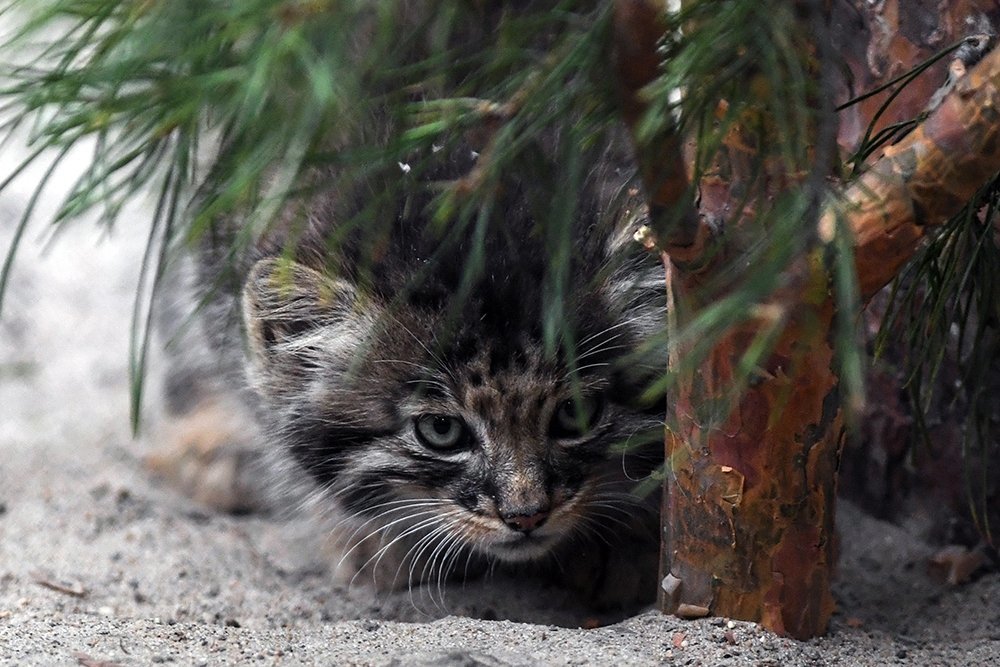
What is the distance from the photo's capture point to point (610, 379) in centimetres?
275

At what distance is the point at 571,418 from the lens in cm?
275

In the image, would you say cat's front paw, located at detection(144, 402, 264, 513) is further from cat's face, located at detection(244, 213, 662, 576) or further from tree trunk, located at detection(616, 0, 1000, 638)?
tree trunk, located at detection(616, 0, 1000, 638)

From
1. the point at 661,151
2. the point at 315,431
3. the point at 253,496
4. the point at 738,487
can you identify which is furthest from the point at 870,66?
the point at 253,496

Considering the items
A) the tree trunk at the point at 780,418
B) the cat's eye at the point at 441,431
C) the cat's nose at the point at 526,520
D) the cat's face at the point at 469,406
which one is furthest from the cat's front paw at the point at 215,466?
the tree trunk at the point at 780,418

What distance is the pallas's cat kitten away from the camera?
2.66 meters

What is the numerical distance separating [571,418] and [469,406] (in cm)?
24

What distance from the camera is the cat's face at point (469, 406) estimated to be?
2.67 meters

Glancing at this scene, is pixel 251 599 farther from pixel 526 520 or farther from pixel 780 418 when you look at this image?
pixel 780 418

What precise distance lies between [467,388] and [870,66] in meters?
1.25

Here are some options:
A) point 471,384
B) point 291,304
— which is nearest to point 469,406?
point 471,384

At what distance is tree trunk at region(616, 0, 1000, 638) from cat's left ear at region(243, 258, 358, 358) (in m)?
0.93

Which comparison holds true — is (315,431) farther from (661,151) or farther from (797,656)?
(661,151)

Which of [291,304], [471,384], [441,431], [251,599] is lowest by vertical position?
[251,599]

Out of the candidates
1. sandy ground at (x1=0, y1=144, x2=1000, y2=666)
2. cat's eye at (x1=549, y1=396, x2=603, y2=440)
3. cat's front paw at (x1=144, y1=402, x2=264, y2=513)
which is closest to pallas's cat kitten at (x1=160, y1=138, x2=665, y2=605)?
cat's eye at (x1=549, y1=396, x2=603, y2=440)
